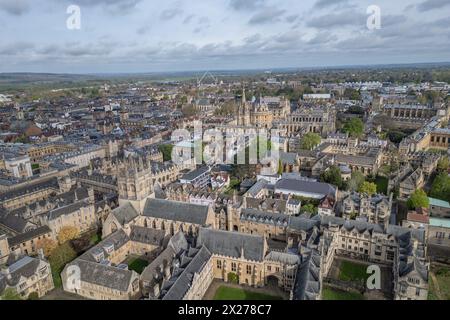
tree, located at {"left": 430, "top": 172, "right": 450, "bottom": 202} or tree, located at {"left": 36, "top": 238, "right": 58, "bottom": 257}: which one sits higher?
tree, located at {"left": 430, "top": 172, "right": 450, "bottom": 202}

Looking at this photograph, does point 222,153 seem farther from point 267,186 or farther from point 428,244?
point 428,244

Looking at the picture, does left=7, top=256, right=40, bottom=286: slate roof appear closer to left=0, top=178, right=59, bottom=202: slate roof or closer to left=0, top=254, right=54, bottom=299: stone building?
left=0, top=254, right=54, bottom=299: stone building

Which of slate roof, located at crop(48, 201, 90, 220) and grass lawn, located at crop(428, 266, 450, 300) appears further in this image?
slate roof, located at crop(48, 201, 90, 220)

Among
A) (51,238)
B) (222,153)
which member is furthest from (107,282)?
(222,153)

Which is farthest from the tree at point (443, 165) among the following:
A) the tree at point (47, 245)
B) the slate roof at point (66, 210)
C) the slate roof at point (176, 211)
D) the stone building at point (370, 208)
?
the tree at point (47, 245)

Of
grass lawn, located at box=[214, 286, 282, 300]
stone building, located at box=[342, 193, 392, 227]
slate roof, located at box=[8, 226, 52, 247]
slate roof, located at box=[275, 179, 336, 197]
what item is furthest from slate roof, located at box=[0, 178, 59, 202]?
stone building, located at box=[342, 193, 392, 227]

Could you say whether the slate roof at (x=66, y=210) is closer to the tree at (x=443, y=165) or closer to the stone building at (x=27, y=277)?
the stone building at (x=27, y=277)
